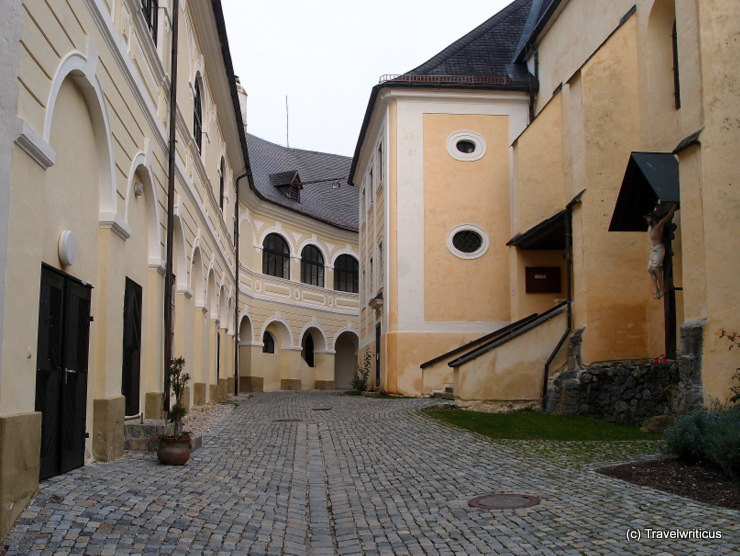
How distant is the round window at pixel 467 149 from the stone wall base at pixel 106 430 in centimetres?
1751

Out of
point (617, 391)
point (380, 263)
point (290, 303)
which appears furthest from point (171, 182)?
point (290, 303)

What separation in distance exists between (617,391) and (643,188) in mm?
3733

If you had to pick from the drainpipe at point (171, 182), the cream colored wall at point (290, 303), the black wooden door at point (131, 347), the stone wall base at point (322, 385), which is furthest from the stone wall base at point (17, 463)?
the stone wall base at point (322, 385)

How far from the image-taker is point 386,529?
22.0 ft

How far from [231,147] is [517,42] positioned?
10210mm

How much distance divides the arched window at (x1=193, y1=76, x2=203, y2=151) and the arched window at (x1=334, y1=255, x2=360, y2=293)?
899 inches

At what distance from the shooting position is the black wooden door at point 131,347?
10664 mm

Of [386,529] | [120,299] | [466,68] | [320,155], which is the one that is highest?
[320,155]

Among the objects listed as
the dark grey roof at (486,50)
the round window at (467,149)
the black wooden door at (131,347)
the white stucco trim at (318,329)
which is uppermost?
the dark grey roof at (486,50)

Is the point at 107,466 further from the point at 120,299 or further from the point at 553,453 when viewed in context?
the point at 553,453

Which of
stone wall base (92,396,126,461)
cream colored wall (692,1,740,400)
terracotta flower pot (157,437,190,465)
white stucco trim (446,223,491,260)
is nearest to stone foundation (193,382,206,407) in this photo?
white stucco trim (446,223,491,260)

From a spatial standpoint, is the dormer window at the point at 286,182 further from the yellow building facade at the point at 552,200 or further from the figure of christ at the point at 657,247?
the figure of christ at the point at 657,247

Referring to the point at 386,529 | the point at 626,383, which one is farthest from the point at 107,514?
the point at 626,383

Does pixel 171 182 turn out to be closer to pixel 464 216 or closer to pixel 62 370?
pixel 62 370
